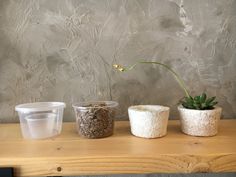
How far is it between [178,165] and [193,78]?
36cm

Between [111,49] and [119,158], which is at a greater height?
[111,49]

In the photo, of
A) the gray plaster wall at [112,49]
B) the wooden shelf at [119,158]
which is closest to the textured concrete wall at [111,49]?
the gray plaster wall at [112,49]

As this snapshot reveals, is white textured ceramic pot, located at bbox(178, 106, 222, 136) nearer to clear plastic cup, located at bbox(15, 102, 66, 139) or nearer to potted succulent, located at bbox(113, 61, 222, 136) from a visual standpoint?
potted succulent, located at bbox(113, 61, 222, 136)

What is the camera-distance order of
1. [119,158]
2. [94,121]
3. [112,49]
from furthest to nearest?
[112,49], [94,121], [119,158]

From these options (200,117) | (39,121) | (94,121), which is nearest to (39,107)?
(39,121)

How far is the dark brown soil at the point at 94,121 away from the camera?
0.62 metres

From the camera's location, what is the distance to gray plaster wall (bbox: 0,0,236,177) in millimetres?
760

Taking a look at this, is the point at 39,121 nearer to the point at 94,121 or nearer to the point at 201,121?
the point at 94,121

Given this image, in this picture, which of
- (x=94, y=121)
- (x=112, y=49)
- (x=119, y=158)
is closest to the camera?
(x=119, y=158)

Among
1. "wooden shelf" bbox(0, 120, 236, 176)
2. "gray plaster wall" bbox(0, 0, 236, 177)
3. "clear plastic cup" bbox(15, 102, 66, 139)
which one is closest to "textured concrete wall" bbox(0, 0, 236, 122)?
"gray plaster wall" bbox(0, 0, 236, 177)

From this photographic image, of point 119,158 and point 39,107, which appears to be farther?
point 39,107

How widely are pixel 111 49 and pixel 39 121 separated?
0.99ft

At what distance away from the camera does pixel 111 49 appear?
77 cm

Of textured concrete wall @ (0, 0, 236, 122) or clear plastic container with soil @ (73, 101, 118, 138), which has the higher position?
textured concrete wall @ (0, 0, 236, 122)
